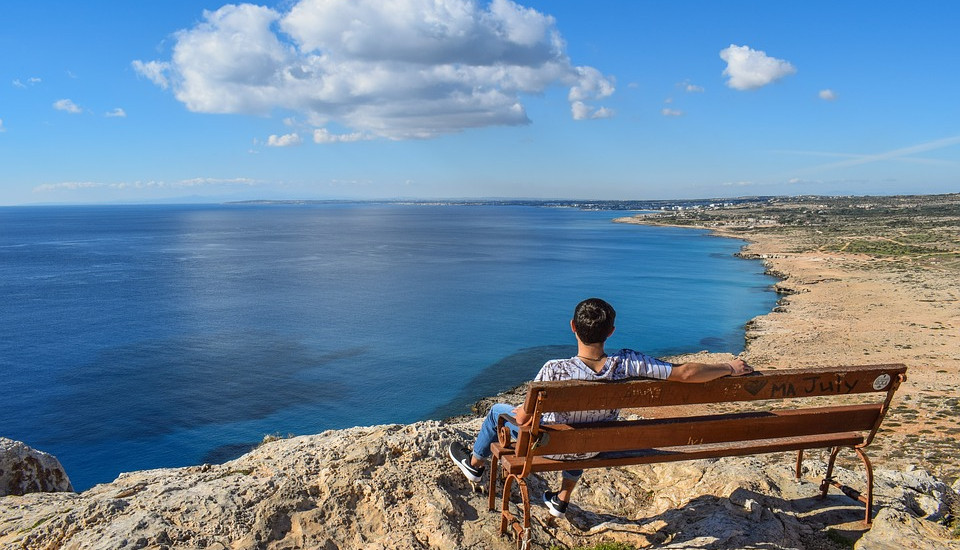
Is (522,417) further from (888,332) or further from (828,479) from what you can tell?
(888,332)

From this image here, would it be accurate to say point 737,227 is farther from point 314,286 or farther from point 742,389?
point 742,389

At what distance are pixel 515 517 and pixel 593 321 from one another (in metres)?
1.92

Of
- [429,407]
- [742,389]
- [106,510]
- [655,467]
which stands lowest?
[429,407]

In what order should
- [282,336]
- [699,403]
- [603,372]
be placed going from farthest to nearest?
1. [282,336]
2. [603,372]
3. [699,403]

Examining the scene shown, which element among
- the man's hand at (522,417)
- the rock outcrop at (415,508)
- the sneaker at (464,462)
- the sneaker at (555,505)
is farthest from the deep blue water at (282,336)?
the man's hand at (522,417)

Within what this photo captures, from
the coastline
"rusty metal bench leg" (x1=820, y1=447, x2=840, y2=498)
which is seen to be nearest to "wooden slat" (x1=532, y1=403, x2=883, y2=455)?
"rusty metal bench leg" (x1=820, y1=447, x2=840, y2=498)

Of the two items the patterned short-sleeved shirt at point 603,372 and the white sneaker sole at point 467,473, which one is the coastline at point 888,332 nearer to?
the patterned short-sleeved shirt at point 603,372

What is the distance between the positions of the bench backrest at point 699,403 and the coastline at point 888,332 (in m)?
8.68

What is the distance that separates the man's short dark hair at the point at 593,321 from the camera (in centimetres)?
460

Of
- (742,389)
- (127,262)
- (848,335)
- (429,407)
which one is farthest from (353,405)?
(127,262)

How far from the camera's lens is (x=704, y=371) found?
4.55 m

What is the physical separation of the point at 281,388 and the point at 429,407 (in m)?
7.27

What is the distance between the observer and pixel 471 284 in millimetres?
61281

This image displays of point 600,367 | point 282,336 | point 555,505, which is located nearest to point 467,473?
point 555,505
